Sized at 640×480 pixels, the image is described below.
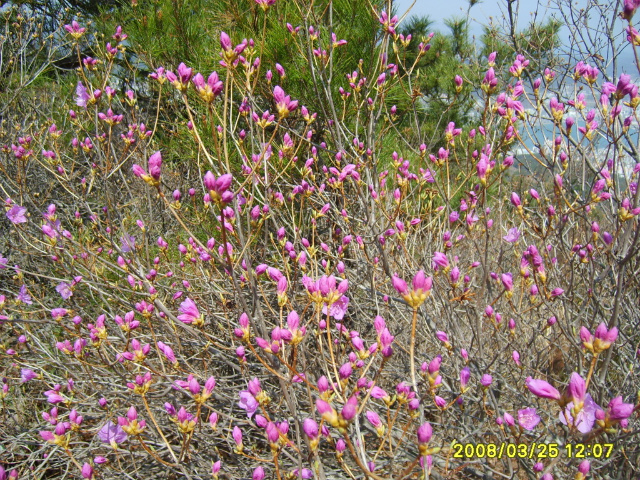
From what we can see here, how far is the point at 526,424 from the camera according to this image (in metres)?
1.54

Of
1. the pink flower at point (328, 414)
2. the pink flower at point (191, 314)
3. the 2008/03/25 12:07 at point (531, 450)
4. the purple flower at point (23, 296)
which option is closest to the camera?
the pink flower at point (328, 414)

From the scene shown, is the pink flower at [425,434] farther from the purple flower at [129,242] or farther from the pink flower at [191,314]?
the purple flower at [129,242]

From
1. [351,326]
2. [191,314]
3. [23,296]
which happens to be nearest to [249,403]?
[191,314]

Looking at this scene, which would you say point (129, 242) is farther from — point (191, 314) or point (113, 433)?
point (113, 433)

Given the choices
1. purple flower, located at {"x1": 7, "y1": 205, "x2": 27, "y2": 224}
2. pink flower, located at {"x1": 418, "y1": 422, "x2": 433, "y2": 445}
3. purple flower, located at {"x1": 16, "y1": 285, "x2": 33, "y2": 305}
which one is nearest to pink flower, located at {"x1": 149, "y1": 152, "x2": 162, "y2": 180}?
pink flower, located at {"x1": 418, "y1": 422, "x2": 433, "y2": 445}

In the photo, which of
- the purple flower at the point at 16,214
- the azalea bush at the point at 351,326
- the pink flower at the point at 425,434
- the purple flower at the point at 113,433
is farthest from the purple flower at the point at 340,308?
the purple flower at the point at 16,214

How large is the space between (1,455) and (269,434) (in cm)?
246

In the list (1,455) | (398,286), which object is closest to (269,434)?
(398,286)

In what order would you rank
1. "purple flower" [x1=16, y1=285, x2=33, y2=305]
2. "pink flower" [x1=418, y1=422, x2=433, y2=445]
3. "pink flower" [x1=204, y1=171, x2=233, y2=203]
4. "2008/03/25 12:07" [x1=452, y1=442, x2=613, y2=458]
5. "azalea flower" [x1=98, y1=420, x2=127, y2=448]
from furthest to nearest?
"purple flower" [x1=16, y1=285, x2=33, y2=305] < "azalea flower" [x1=98, y1=420, x2=127, y2=448] < "2008/03/25 12:07" [x1=452, y1=442, x2=613, y2=458] < "pink flower" [x1=204, y1=171, x2=233, y2=203] < "pink flower" [x1=418, y1=422, x2=433, y2=445]

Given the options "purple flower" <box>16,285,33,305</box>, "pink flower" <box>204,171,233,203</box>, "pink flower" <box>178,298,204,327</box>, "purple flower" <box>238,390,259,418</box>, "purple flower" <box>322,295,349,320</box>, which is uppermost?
"pink flower" <box>204,171,233,203</box>

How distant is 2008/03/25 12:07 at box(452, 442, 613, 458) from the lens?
1393 mm

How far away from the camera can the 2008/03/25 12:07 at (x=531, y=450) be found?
139 cm

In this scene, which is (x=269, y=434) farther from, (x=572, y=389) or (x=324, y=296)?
(x=572, y=389)

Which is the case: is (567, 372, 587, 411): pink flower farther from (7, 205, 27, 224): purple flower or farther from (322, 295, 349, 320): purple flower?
(7, 205, 27, 224): purple flower
